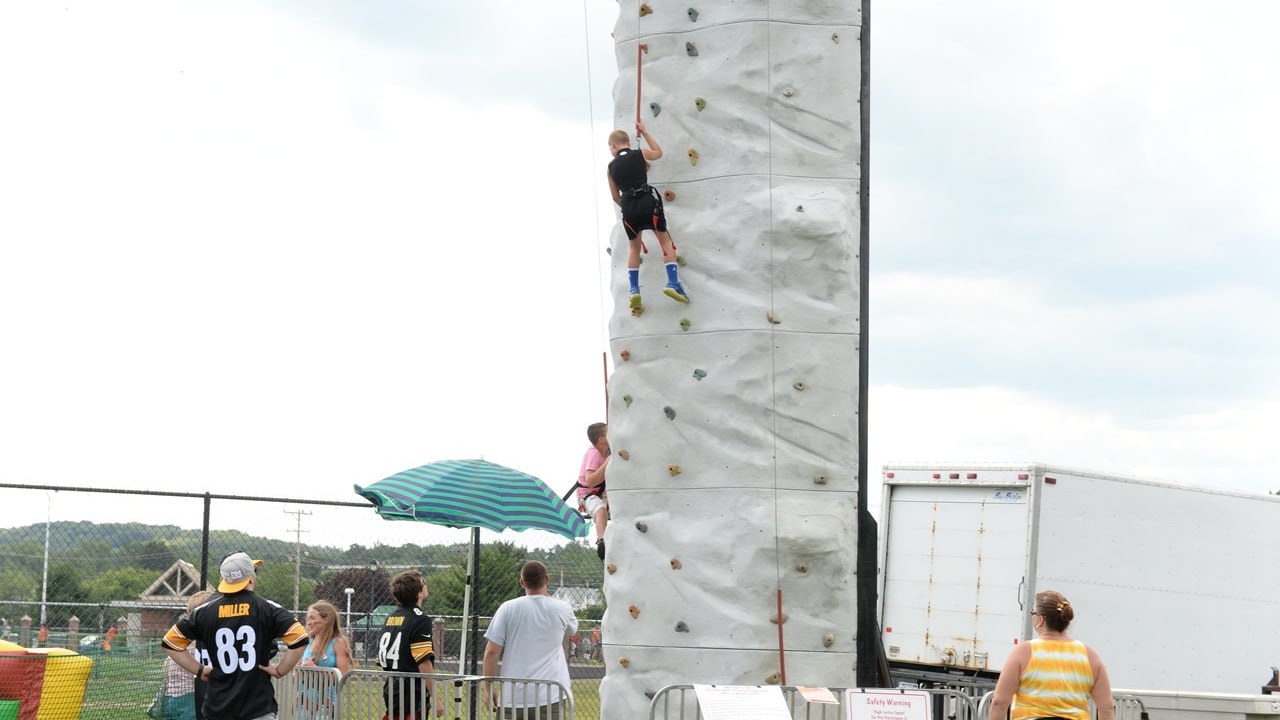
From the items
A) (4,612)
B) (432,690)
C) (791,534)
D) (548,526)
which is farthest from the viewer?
(4,612)

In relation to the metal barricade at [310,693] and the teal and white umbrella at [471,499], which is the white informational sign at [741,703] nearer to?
the metal barricade at [310,693]

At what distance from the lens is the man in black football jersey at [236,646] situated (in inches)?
365

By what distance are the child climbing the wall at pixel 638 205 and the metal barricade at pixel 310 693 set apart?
11.1 ft

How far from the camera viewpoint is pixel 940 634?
1639 cm

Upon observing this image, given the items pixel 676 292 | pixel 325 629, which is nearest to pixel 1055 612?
pixel 676 292

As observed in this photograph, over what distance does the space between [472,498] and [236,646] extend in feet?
12.6

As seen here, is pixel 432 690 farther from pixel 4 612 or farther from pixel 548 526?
pixel 4 612

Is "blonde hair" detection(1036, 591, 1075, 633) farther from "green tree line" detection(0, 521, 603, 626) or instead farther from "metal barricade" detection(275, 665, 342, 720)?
"green tree line" detection(0, 521, 603, 626)

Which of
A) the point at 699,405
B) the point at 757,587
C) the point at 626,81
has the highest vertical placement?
the point at 626,81

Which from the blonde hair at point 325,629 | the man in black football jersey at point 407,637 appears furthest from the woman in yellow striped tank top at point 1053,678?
the blonde hair at point 325,629

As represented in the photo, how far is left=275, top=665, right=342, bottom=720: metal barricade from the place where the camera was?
991 centimetres

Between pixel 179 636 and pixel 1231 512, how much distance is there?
12.2 m

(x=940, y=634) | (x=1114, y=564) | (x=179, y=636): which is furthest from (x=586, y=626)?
(x=179, y=636)

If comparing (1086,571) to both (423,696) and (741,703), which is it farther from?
(741,703)
